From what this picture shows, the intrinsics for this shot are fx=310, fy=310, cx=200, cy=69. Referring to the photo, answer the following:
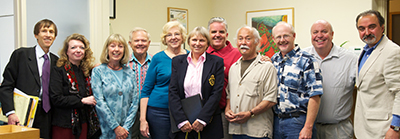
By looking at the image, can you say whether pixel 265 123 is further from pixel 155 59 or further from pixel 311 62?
pixel 155 59

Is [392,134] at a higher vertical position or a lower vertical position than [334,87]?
lower

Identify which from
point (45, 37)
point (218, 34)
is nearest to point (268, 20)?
point (218, 34)

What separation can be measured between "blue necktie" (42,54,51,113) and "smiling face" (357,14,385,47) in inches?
92.9

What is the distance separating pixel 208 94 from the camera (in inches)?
90.5

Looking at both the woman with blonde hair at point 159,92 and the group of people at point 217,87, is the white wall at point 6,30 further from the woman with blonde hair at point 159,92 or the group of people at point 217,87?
the woman with blonde hair at point 159,92

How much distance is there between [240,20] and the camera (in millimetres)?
5742

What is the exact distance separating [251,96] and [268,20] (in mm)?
3365

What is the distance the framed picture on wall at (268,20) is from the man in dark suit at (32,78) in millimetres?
3778

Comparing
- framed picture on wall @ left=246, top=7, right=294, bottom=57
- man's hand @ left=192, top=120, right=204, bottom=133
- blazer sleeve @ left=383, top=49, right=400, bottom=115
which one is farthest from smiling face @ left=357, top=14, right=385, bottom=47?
framed picture on wall @ left=246, top=7, right=294, bottom=57

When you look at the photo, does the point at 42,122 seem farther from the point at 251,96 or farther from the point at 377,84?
the point at 377,84

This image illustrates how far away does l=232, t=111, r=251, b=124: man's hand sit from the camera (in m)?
2.25

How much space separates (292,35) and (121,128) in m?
1.52

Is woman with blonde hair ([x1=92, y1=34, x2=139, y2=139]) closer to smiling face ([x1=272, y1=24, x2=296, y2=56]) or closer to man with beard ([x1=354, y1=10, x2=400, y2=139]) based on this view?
smiling face ([x1=272, y1=24, x2=296, y2=56])

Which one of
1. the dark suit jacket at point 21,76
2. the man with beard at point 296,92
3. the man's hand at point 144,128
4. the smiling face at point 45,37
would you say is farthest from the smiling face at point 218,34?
the dark suit jacket at point 21,76
